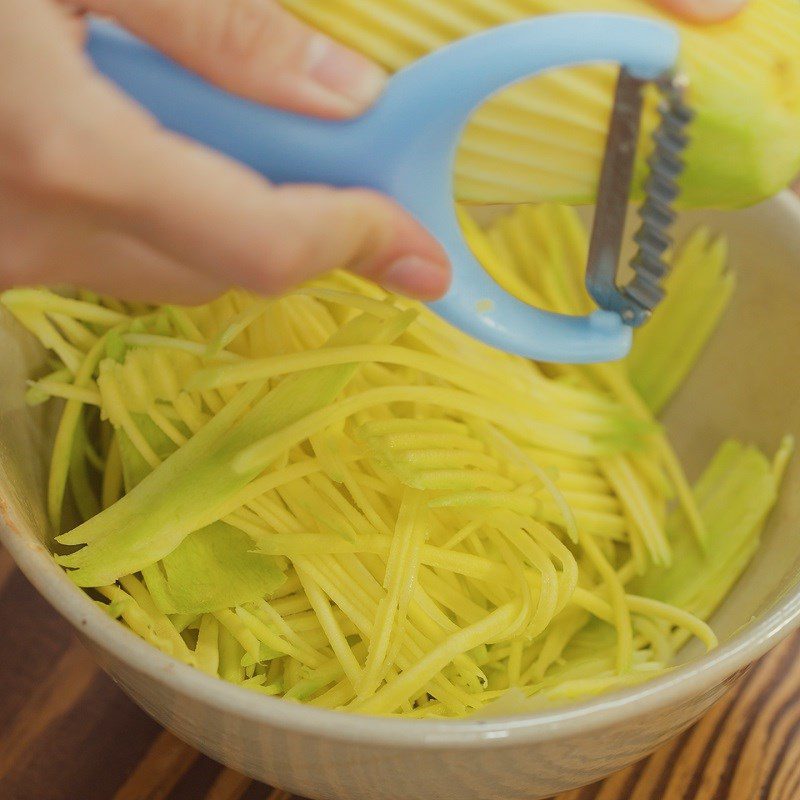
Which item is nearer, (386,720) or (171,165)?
(171,165)

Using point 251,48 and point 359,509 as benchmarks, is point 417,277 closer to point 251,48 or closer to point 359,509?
point 251,48

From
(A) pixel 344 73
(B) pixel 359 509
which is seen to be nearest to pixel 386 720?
(B) pixel 359 509

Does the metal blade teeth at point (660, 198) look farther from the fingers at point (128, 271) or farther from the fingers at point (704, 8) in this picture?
the fingers at point (128, 271)

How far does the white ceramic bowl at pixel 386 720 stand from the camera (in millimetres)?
591

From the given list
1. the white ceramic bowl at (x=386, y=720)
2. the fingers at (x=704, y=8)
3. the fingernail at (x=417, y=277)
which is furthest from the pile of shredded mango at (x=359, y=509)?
the fingers at (x=704, y=8)

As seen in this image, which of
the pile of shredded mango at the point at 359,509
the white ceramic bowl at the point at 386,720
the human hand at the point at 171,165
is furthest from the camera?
the pile of shredded mango at the point at 359,509

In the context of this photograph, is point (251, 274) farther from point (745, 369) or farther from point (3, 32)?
point (745, 369)

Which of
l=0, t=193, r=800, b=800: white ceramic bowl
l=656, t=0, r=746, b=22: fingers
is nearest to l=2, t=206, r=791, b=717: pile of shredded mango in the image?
l=0, t=193, r=800, b=800: white ceramic bowl

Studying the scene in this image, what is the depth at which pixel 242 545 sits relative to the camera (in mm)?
778

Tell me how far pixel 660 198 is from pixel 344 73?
206 millimetres

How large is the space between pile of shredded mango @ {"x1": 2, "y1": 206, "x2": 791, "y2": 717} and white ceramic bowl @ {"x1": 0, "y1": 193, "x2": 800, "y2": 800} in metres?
0.03

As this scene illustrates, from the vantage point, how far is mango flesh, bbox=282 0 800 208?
1.76ft

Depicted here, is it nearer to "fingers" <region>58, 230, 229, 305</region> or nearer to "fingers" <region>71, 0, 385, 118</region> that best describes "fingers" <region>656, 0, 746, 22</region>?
"fingers" <region>71, 0, 385, 118</region>

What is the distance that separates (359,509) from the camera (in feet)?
2.67
